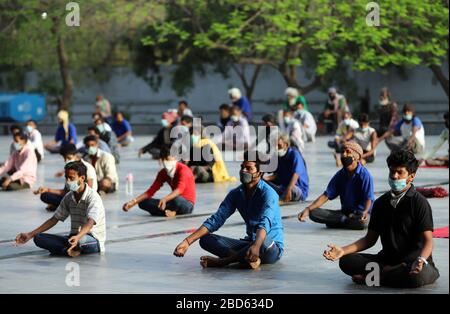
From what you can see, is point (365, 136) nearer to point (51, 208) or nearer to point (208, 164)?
point (208, 164)

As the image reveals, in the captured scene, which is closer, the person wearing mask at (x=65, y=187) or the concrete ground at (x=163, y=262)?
the concrete ground at (x=163, y=262)

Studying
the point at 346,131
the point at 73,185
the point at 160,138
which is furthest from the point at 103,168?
the point at 346,131

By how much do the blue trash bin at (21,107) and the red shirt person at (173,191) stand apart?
2928 centimetres

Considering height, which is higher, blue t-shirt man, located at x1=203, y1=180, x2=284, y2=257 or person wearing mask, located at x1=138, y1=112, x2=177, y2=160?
blue t-shirt man, located at x1=203, y1=180, x2=284, y2=257

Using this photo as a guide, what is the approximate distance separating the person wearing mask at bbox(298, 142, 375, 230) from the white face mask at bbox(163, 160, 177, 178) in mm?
1914

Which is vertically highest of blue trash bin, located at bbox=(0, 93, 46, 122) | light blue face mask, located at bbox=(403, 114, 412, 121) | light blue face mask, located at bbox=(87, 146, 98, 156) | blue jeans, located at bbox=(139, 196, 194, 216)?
light blue face mask, located at bbox=(403, 114, 412, 121)

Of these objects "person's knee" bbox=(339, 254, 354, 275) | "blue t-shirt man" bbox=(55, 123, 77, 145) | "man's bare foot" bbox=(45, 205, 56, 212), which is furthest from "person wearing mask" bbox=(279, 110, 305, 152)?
"person's knee" bbox=(339, 254, 354, 275)

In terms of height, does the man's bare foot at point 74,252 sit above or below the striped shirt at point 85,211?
below

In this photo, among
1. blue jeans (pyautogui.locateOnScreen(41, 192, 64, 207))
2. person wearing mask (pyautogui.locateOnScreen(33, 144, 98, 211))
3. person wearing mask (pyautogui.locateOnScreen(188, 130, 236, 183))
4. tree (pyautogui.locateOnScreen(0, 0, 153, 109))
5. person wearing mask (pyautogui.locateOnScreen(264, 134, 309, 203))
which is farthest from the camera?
tree (pyautogui.locateOnScreen(0, 0, 153, 109))

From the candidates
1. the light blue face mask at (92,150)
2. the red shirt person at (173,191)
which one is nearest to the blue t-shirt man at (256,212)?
the red shirt person at (173,191)

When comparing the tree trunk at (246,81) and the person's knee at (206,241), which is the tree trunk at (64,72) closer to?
the tree trunk at (246,81)

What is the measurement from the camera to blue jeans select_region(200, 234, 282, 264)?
10586 millimetres

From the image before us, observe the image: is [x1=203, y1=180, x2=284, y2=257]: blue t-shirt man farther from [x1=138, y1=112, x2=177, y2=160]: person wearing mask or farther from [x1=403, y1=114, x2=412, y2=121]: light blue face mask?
[x1=138, y1=112, x2=177, y2=160]: person wearing mask

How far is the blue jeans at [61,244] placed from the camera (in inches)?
447
